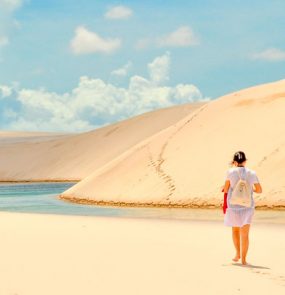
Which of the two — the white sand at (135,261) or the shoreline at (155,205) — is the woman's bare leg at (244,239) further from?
the shoreline at (155,205)

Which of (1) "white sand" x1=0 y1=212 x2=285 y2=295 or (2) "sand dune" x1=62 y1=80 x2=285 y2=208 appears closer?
(1) "white sand" x1=0 y1=212 x2=285 y2=295

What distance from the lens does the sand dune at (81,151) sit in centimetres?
7581

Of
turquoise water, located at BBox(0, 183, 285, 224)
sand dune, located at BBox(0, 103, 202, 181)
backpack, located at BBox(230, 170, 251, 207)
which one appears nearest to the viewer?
backpack, located at BBox(230, 170, 251, 207)

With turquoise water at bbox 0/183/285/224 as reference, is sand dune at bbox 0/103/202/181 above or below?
above

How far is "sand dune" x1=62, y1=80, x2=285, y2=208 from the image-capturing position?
25328 mm

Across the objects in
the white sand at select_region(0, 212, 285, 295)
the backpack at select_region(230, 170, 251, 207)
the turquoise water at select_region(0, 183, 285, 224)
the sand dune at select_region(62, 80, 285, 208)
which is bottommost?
the white sand at select_region(0, 212, 285, 295)

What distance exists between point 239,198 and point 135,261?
177 cm

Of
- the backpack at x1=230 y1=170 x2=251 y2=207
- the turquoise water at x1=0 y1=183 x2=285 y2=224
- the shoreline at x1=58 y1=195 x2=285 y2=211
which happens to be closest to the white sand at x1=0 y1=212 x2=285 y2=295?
the backpack at x1=230 y1=170 x2=251 y2=207

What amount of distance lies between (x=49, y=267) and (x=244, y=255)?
9.07ft

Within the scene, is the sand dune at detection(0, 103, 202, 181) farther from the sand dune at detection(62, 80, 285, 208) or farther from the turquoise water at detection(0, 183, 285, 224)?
the turquoise water at detection(0, 183, 285, 224)

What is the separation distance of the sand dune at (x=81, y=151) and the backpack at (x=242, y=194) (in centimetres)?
6115

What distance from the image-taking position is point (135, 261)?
33.6 feet

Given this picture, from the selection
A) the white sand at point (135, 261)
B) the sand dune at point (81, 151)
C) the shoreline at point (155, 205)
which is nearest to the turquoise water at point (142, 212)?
the shoreline at point (155, 205)

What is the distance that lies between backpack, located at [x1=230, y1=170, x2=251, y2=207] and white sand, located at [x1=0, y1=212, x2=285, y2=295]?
0.89m
